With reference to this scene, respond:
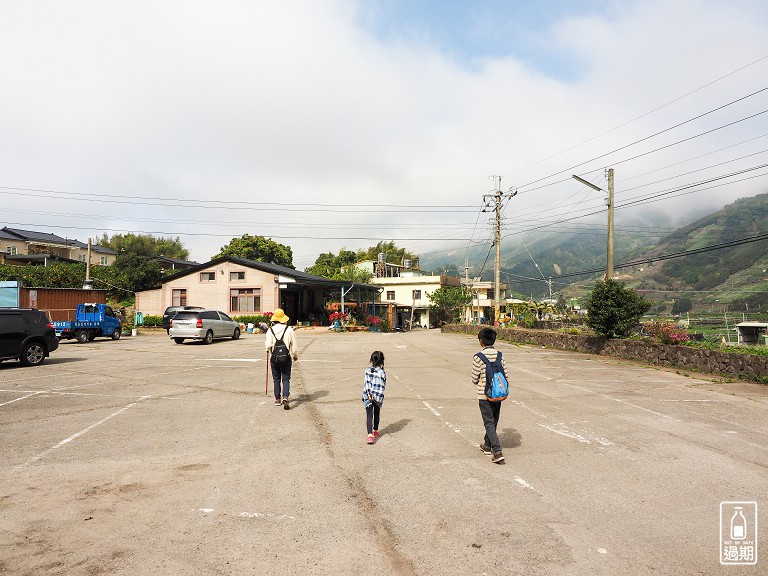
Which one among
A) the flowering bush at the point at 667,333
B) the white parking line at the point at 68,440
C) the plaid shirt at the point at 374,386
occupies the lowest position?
the white parking line at the point at 68,440

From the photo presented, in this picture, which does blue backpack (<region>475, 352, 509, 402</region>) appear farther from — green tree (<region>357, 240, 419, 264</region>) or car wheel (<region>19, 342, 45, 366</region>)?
green tree (<region>357, 240, 419, 264</region>)

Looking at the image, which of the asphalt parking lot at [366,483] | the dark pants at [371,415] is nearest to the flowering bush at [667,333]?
the asphalt parking lot at [366,483]

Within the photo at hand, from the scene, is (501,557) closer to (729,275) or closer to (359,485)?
(359,485)

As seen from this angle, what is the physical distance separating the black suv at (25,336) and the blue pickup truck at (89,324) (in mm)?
10691

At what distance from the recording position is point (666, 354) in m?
17.9

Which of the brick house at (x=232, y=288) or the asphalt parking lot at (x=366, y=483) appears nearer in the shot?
the asphalt parking lot at (x=366, y=483)

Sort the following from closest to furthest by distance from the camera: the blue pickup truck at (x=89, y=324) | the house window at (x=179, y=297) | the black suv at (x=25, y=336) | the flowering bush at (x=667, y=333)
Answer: the black suv at (x=25, y=336), the flowering bush at (x=667, y=333), the blue pickup truck at (x=89, y=324), the house window at (x=179, y=297)

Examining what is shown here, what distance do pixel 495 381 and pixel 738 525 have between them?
273 centimetres

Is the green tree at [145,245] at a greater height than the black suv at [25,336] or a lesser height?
greater

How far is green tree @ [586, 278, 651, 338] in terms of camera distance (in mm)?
20969

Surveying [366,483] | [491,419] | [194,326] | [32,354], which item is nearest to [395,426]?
[491,419]

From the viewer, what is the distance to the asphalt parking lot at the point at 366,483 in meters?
3.82

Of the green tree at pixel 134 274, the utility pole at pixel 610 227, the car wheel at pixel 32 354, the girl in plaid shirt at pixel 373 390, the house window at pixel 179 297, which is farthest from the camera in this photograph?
the green tree at pixel 134 274

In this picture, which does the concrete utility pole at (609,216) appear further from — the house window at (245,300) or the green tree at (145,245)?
the green tree at (145,245)
